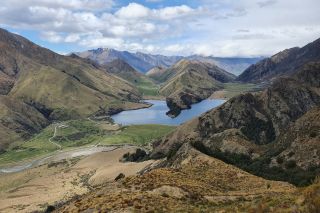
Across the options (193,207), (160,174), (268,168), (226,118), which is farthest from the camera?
(226,118)

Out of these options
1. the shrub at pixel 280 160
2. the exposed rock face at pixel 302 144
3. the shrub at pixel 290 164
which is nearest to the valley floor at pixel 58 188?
the exposed rock face at pixel 302 144

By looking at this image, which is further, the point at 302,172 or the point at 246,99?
the point at 246,99

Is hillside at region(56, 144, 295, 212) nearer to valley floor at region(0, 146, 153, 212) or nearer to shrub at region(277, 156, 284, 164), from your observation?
shrub at region(277, 156, 284, 164)

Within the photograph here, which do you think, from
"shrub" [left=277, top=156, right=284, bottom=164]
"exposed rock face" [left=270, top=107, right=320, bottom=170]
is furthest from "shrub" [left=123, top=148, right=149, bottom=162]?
"shrub" [left=277, top=156, right=284, bottom=164]

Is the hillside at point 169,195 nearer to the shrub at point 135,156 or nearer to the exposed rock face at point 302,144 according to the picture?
the exposed rock face at point 302,144

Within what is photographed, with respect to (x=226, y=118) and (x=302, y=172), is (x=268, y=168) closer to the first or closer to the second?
(x=302, y=172)

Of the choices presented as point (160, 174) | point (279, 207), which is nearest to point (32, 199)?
point (160, 174)

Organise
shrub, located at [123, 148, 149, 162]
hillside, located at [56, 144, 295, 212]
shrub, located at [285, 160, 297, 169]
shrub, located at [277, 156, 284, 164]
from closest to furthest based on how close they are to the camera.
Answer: hillside, located at [56, 144, 295, 212]
shrub, located at [285, 160, 297, 169]
shrub, located at [277, 156, 284, 164]
shrub, located at [123, 148, 149, 162]

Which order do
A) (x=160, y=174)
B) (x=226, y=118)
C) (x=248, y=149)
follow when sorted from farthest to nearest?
(x=226, y=118)
(x=248, y=149)
(x=160, y=174)


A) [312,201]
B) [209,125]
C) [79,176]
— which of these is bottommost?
[79,176]

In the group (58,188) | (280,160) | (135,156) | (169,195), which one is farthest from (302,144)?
(135,156)

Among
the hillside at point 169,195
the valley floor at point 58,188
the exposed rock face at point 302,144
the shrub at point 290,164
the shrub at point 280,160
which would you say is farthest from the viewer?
the valley floor at point 58,188
